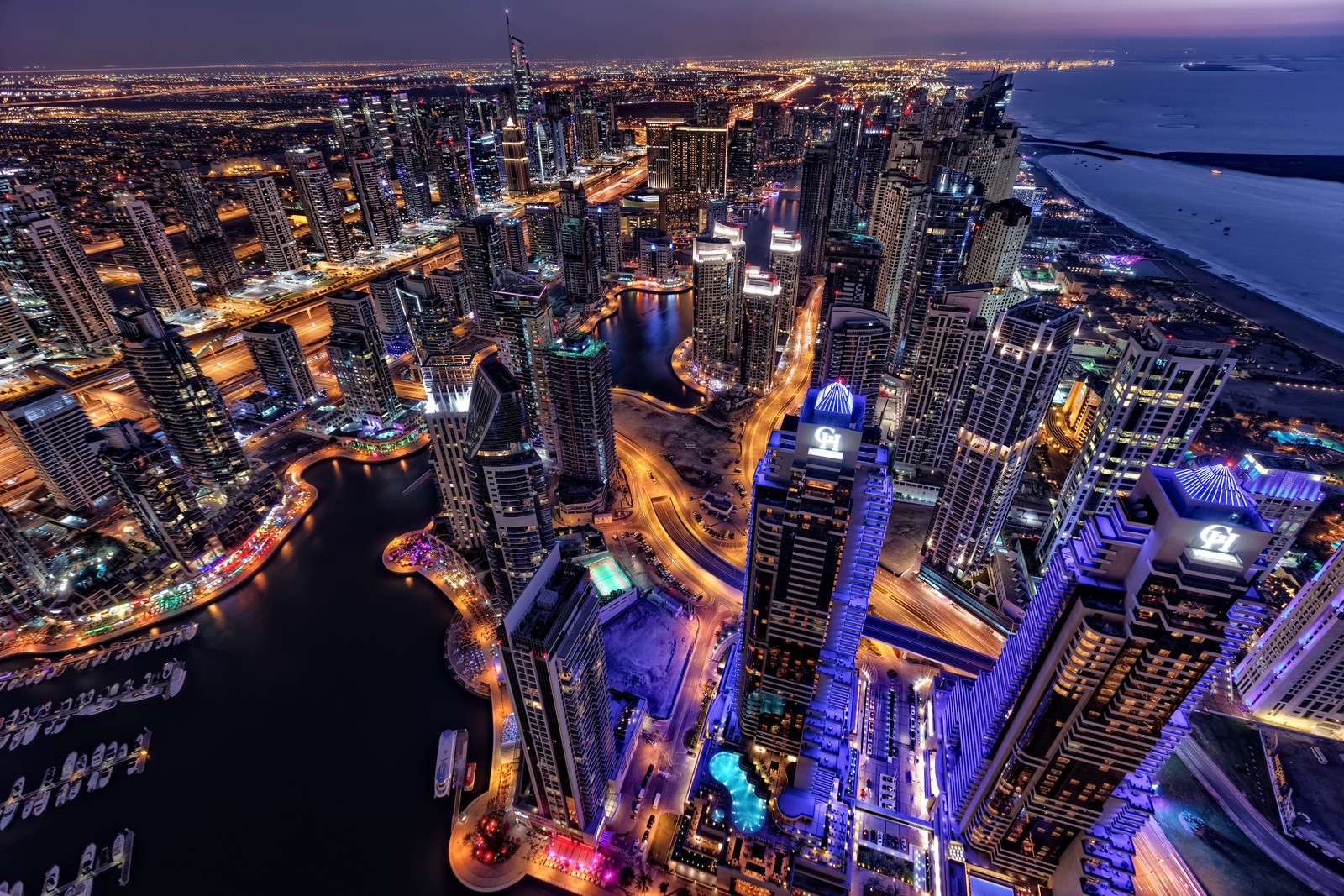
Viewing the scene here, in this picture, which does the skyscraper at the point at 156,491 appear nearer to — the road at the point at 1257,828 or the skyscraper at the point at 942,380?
the skyscraper at the point at 942,380

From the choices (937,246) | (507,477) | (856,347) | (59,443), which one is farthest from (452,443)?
(937,246)

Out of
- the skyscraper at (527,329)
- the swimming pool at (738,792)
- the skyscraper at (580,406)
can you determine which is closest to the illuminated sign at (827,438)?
the swimming pool at (738,792)

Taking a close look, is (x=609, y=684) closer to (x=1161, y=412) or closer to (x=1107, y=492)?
(x=1107, y=492)

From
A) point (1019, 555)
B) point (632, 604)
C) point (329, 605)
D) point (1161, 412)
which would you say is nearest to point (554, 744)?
point (632, 604)

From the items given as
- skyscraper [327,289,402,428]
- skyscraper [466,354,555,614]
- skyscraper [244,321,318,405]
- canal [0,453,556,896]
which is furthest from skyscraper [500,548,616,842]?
skyscraper [244,321,318,405]

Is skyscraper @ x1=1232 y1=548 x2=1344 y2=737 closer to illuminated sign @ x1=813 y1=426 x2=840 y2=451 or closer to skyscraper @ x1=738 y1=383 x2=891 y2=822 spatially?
skyscraper @ x1=738 y1=383 x2=891 y2=822
